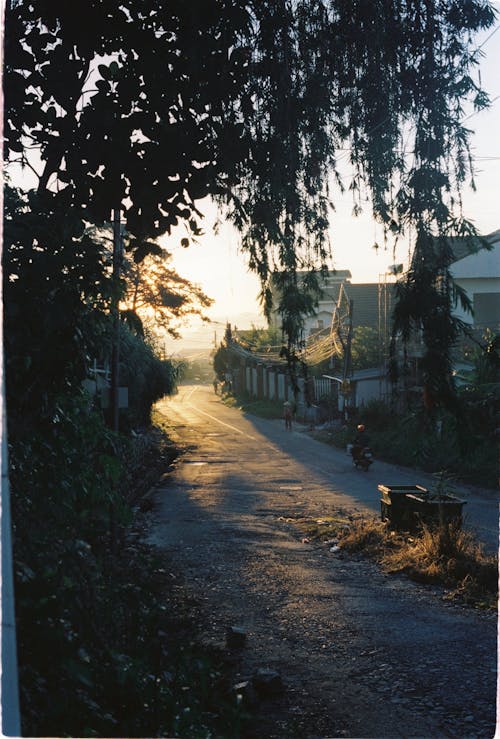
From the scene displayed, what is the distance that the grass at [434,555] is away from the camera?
7691mm

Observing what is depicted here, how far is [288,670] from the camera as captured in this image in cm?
559

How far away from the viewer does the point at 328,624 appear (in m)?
6.62

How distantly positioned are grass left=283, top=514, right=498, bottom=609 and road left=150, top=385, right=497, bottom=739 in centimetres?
23

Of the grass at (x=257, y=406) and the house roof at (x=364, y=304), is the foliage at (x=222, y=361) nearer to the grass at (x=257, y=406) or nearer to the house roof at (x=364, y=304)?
the grass at (x=257, y=406)

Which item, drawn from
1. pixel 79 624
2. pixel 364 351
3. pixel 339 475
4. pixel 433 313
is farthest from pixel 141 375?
pixel 79 624

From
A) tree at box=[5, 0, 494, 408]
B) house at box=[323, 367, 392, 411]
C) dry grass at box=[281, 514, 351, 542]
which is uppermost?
tree at box=[5, 0, 494, 408]

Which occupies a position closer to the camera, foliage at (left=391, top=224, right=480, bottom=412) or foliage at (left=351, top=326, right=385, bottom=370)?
foliage at (left=391, top=224, right=480, bottom=412)

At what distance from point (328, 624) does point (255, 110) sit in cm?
423

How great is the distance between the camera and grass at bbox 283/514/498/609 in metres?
7.69

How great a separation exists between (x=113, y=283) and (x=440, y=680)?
3.53 m

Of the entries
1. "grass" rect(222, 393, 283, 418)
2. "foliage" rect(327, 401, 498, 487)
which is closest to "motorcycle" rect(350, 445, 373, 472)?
"foliage" rect(327, 401, 498, 487)

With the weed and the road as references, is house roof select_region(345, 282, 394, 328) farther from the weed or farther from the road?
the weed

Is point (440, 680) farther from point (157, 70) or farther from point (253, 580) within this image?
point (157, 70)

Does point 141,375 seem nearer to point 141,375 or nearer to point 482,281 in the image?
point 141,375
